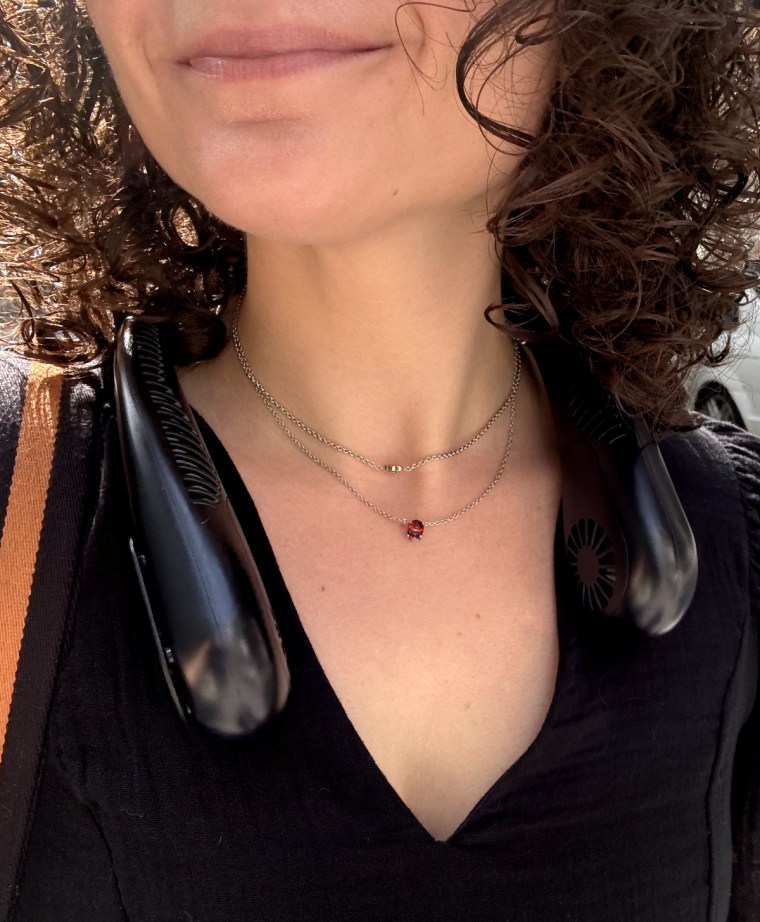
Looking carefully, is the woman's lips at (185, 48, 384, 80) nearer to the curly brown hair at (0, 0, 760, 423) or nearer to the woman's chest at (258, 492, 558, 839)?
the curly brown hair at (0, 0, 760, 423)

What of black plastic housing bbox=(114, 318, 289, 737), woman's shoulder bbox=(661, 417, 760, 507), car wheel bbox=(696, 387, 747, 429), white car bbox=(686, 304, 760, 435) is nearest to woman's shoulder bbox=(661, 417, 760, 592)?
woman's shoulder bbox=(661, 417, 760, 507)

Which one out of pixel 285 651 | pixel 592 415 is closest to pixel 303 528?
pixel 285 651

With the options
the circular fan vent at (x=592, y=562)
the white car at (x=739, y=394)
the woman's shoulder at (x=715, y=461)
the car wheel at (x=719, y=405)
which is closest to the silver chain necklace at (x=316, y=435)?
the circular fan vent at (x=592, y=562)

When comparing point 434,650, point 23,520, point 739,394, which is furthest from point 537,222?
point 739,394

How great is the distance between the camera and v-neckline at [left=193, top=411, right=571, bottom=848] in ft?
3.36

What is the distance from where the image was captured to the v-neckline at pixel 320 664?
3.36 ft

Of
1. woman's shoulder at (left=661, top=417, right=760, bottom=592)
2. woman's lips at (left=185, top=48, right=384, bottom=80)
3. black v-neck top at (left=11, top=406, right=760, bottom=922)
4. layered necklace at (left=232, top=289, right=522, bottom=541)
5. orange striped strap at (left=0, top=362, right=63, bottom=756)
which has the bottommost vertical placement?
black v-neck top at (left=11, top=406, right=760, bottom=922)

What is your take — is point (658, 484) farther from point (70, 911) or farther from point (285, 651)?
point (70, 911)

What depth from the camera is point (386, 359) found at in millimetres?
1261

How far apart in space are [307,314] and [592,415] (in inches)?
17.7

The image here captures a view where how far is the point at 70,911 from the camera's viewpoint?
95cm

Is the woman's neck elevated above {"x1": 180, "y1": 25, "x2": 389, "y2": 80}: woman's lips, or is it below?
below

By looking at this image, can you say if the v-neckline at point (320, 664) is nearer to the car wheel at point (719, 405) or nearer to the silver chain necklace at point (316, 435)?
the silver chain necklace at point (316, 435)

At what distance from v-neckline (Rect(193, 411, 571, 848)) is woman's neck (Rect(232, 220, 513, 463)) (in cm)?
16
